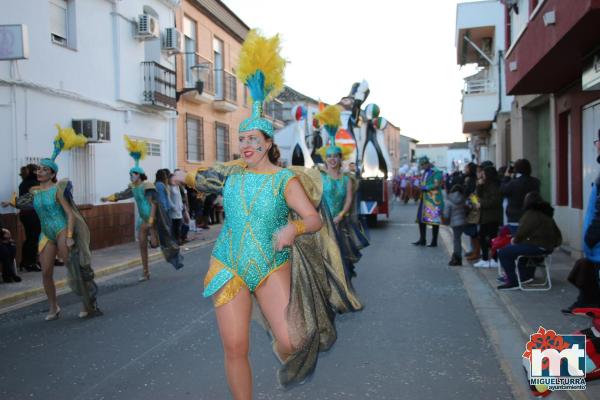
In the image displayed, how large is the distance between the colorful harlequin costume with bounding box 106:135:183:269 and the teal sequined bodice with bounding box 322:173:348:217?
2977 mm

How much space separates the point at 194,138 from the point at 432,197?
11.4 meters

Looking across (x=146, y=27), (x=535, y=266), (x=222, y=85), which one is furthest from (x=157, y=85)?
(x=535, y=266)

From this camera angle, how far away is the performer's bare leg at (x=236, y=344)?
3395 millimetres

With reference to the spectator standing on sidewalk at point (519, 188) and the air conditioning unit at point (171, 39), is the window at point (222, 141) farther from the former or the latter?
the spectator standing on sidewalk at point (519, 188)

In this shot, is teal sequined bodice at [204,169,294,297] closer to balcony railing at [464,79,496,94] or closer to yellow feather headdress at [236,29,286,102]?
yellow feather headdress at [236,29,286,102]

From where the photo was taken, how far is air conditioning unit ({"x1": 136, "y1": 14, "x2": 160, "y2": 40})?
16.0 m

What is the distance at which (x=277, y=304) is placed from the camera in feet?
11.5

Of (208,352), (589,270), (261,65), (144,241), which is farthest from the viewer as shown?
(144,241)

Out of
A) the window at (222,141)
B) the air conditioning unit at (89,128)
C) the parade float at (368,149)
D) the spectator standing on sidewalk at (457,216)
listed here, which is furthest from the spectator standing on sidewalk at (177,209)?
the window at (222,141)

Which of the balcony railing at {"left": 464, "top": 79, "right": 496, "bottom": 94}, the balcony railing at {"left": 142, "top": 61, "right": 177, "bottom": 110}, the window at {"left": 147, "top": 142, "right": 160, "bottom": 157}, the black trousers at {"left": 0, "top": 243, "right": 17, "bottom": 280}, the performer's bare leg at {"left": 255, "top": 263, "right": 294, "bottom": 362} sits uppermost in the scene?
the balcony railing at {"left": 464, "top": 79, "right": 496, "bottom": 94}

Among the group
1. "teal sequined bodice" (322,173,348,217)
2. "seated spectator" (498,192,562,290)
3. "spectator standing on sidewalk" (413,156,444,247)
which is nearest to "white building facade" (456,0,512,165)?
"spectator standing on sidewalk" (413,156,444,247)

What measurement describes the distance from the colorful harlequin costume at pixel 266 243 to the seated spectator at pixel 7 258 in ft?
21.9

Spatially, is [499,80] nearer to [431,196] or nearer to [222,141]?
[222,141]

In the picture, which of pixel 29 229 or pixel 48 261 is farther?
pixel 29 229
